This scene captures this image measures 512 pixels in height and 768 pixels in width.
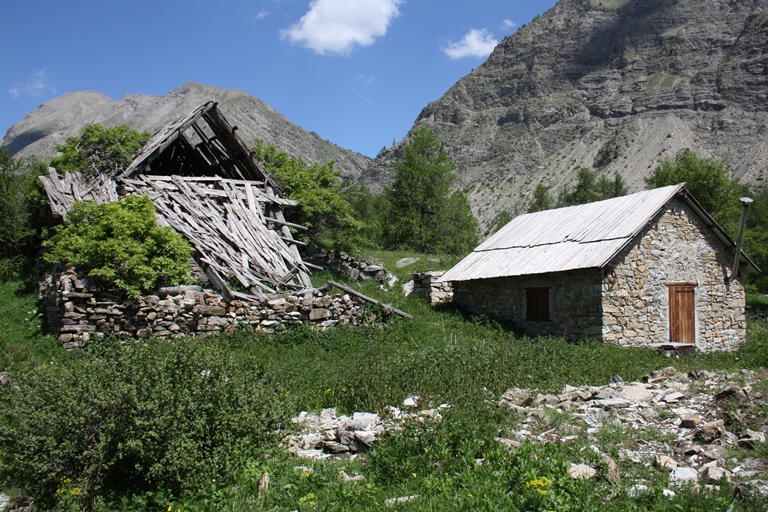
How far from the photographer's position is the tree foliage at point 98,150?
1942 centimetres

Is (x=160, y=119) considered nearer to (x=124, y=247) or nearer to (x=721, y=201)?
(x=721, y=201)

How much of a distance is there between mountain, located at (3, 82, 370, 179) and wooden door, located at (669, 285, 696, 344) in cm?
11199

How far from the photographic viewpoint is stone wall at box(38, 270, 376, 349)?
12.1m

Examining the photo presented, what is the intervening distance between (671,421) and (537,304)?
906 cm

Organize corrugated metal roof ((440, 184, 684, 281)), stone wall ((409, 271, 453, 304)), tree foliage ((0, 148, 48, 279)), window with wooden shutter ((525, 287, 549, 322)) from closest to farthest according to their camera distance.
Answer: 1. corrugated metal roof ((440, 184, 684, 281))
2. window with wooden shutter ((525, 287, 549, 322))
3. stone wall ((409, 271, 453, 304))
4. tree foliage ((0, 148, 48, 279))

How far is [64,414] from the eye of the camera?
5.65 meters

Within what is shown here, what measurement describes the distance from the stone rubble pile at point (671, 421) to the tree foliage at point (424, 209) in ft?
70.4

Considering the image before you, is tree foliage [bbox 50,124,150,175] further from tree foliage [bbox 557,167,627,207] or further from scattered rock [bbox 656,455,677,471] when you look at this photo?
tree foliage [bbox 557,167,627,207]

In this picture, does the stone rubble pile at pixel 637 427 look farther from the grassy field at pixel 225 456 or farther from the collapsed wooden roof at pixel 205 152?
the collapsed wooden roof at pixel 205 152

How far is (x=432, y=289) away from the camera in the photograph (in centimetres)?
1811

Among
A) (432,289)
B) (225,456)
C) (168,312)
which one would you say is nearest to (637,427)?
(225,456)

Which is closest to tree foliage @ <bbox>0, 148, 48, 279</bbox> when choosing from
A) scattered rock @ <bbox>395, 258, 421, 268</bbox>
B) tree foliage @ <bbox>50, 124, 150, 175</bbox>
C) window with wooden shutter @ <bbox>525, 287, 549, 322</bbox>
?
Result: tree foliage @ <bbox>50, 124, 150, 175</bbox>

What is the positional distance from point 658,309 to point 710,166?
1015 inches

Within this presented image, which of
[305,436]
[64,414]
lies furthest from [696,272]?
[64,414]
